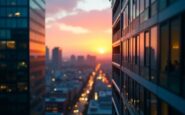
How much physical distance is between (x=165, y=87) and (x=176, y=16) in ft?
9.02

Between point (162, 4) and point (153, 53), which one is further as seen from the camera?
point (153, 53)

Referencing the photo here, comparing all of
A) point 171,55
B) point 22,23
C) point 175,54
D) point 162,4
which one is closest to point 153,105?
point 171,55

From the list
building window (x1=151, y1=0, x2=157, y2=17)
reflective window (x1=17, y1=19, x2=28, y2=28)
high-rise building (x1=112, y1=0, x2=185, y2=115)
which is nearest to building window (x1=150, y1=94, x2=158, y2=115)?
high-rise building (x1=112, y1=0, x2=185, y2=115)

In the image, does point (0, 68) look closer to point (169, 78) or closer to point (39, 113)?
point (39, 113)

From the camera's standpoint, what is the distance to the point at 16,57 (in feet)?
208

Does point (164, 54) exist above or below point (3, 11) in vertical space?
below

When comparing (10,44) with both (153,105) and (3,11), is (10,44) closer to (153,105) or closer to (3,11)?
(3,11)

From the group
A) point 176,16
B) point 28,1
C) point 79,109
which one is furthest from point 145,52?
point 79,109

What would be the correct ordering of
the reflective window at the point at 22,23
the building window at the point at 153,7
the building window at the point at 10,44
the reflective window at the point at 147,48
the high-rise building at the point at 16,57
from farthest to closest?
the building window at the point at 10,44 < the reflective window at the point at 22,23 < the high-rise building at the point at 16,57 < the reflective window at the point at 147,48 < the building window at the point at 153,7

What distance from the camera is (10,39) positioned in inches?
2507

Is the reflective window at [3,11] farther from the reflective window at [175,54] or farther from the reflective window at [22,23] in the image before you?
the reflective window at [175,54]

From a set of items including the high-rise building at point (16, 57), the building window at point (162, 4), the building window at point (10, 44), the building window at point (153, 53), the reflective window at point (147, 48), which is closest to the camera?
the building window at point (162, 4)

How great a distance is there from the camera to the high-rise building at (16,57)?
61969 millimetres

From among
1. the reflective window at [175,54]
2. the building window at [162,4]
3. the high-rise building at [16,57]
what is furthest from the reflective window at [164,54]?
the high-rise building at [16,57]
